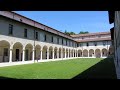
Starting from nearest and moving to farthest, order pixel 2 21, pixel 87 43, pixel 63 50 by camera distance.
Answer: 1. pixel 2 21
2. pixel 63 50
3. pixel 87 43

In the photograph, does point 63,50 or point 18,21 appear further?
point 63,50

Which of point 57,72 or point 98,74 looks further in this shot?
point 57,72

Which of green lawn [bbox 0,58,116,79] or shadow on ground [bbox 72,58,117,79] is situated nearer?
shadow on ground [bbox 72,58,117,79]

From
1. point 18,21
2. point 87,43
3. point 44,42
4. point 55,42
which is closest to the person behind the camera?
A: point 18,21

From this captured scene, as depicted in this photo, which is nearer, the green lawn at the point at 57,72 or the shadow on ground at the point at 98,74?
the shadow on ground at the point at 98,74

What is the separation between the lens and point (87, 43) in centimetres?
6256
